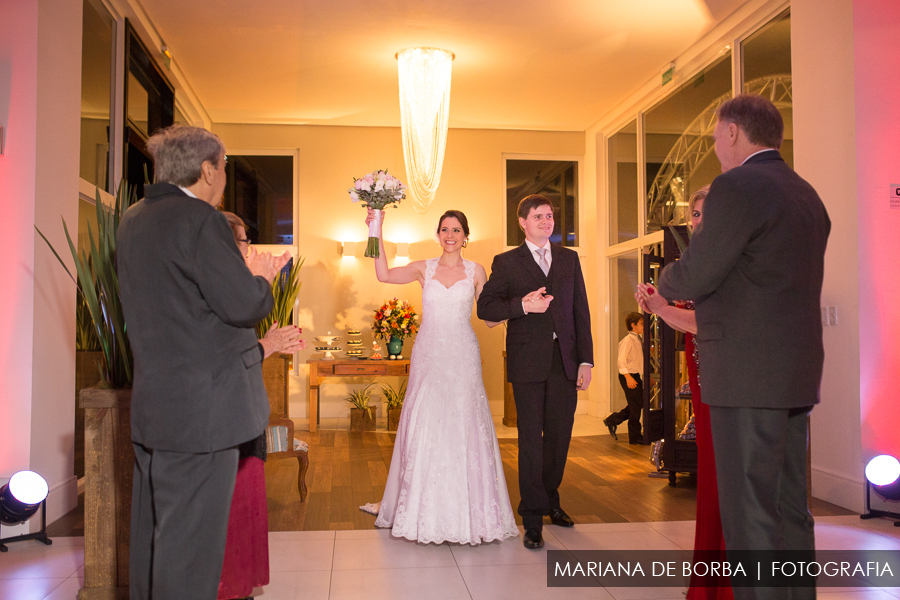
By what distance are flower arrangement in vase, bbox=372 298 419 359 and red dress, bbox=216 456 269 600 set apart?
216 inches

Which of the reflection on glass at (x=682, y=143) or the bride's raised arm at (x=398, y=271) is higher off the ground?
the reflection on glass at (x=682, y=143)

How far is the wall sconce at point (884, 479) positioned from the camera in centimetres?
391

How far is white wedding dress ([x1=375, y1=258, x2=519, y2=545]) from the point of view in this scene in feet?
11.2

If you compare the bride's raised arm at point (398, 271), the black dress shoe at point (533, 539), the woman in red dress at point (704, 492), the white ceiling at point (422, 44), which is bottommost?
the black dress shoe at point (533, 539)

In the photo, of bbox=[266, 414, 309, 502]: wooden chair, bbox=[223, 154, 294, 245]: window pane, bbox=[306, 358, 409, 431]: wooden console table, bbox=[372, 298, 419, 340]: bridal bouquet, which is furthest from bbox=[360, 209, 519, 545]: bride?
bbox=[223, 154, 294, 245]: window pane

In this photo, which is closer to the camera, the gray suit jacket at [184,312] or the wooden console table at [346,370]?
the gray suit jacket at [184,312]

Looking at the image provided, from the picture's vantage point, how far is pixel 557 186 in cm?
950

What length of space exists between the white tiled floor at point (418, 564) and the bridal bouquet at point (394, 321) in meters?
4.56

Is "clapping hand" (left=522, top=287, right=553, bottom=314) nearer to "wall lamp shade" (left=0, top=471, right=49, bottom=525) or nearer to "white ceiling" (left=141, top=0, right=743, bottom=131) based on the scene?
"wall lamp shade" (left=0, top=471, right=49, bottom=525)

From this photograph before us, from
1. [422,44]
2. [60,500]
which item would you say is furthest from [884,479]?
[422,44]

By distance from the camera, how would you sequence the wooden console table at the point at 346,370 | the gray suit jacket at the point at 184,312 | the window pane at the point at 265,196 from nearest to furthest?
the gray suit jacket at the point at 184,312
the wooden console table at the point at 346,370
the window pane at the point at 265,196

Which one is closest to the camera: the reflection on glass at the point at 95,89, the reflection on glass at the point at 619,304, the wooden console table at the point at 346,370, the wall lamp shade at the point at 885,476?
A: the wall lamp shade at the point at 885,476

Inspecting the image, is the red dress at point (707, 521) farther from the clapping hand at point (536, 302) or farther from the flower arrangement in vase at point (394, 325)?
the flower arrangement in vase at point (394, 325)

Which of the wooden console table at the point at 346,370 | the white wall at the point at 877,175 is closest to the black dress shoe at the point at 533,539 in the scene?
the white wall at the point at 877,175
